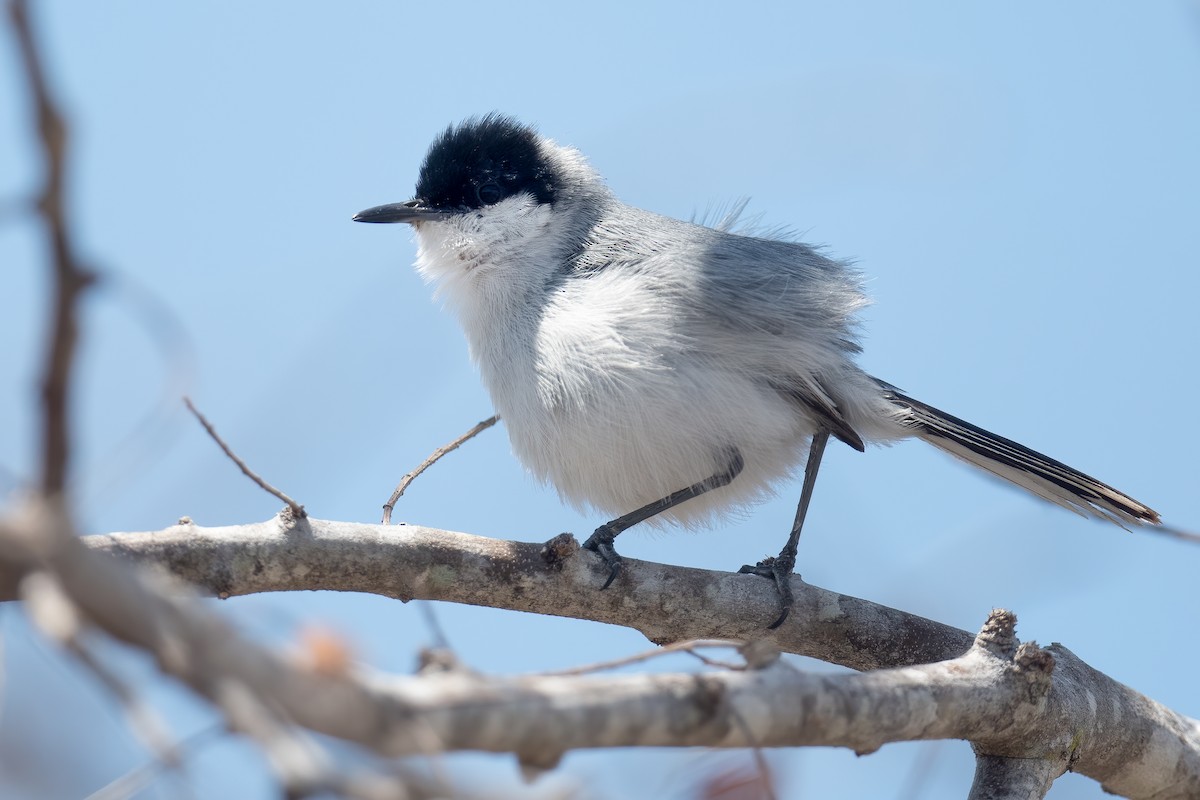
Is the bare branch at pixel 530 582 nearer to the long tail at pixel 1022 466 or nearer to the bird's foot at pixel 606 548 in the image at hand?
the bird's foot at pixel 606 548

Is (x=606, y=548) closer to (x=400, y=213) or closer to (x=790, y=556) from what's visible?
(x=790, y=556)

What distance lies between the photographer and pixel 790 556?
323 centimetres

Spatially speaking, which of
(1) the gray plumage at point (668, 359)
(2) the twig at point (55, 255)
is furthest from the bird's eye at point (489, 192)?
(2) the twig at point (55, 255)

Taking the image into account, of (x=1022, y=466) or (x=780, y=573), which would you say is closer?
(x=780, y=573)

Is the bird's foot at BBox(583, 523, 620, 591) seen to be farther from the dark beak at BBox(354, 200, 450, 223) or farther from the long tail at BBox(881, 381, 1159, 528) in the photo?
the dark beak at BBox(354, 200, 450, 223)

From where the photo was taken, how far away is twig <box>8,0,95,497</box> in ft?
2.46

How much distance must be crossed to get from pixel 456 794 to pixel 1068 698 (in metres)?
2.12

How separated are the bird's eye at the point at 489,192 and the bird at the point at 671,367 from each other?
0.24 ft

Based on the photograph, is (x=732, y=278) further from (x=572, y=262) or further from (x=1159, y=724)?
(x=1159, y=724)

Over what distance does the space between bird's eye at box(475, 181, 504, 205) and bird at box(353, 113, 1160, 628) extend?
0.07 metres

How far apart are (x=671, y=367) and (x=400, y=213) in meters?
1.32

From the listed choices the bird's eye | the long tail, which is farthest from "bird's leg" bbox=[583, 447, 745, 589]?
the bird's eye

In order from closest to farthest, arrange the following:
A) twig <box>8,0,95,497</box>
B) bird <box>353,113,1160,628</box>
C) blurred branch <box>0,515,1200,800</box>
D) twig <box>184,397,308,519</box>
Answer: twig <box>8,0,95,497</box> < blurred branch <box>0,515,1200,800</box> < twig <box>184,397,308,519</box> < bird <box>353,113,1160,628</box>

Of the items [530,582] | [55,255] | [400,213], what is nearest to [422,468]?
[530,582]
